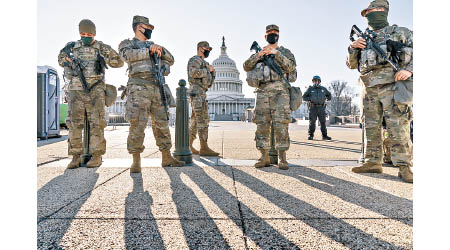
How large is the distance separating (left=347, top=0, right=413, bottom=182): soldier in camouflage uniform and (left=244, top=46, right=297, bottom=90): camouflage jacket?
862 millimetres

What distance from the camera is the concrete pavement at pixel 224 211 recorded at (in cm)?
158

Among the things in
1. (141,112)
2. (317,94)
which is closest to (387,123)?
(141,112)

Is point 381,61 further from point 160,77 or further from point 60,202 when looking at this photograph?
point 60,202

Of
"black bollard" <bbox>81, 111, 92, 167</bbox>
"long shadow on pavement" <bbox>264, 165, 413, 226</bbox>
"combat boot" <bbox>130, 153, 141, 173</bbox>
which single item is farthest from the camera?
"black bollard" <bbox>81, 111, 92, 167</bbox>

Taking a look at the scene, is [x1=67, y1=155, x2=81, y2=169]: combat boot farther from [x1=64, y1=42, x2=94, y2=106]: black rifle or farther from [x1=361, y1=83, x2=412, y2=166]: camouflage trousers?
[x1=361, y1=83, x2=412, y2=166]: camouflage trousers

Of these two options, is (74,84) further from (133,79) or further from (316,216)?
(316,216)

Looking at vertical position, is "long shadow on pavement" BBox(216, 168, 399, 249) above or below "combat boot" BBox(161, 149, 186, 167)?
below

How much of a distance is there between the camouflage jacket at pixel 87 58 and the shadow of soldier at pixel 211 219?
2.42m

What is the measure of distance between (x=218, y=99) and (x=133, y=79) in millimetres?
83619

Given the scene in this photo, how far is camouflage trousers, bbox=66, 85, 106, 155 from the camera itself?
14.1 ft

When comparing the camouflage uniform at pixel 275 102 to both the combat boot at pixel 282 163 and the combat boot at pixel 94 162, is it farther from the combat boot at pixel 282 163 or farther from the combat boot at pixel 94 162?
the combat boot at pixel 94 162

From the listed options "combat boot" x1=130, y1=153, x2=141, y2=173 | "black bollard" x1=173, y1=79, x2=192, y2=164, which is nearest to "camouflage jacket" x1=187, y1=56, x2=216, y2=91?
"black bollard" x1=173, y1=79, x2=192, y2=164

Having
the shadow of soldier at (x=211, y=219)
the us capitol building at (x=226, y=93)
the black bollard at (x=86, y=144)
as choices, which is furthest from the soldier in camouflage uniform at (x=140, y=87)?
the us capitol building at (x=226, y=93)

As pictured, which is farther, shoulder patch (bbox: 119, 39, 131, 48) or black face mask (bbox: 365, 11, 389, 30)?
shoulder patch (bbox: 119, 39, 131, 48)
